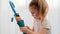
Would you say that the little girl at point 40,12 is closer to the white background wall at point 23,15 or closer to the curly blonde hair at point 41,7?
the curly blonde hair at point 41,7

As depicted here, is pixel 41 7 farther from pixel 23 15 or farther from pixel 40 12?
pixel 23 15

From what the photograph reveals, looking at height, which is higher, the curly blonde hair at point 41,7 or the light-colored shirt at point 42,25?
the curly blonde hair at point 41,7

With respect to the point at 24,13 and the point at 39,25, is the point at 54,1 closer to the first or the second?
the point at 24,13

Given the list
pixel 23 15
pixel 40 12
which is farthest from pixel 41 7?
pixel 23 15

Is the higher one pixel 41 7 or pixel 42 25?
pixel 41 7

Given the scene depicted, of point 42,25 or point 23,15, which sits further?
point 23,15

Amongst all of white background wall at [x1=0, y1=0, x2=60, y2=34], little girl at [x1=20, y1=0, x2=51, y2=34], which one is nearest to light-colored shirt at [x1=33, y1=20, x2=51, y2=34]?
little girl at [x1=20, y1=0, x2=51, y2=34]

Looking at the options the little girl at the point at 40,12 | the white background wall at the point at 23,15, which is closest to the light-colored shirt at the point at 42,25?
the little girl at the point at 40,12

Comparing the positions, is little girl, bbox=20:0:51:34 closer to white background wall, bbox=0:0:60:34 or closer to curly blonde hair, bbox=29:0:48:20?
curly blonde hair, bbox=29:0:48:20

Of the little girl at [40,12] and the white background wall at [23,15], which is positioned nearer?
the little girl at [40,12]

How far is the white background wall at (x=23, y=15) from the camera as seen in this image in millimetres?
1387

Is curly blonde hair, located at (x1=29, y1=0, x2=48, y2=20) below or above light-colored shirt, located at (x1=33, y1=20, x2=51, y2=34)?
above

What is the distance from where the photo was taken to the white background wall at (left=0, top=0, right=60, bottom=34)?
1.39 meters

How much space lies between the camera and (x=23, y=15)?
4.63 ft
